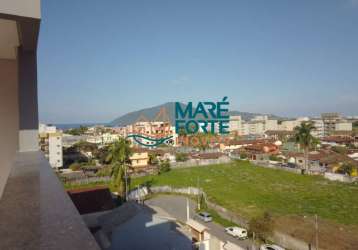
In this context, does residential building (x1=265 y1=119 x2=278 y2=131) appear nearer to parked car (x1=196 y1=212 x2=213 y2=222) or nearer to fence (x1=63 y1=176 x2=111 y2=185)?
fence (x1=63 y1=176 x2=111 y2=185)

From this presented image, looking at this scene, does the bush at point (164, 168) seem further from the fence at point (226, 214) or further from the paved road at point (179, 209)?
the paved road at point (179, 209)

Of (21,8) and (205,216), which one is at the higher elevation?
(21,8)

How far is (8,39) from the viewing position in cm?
257

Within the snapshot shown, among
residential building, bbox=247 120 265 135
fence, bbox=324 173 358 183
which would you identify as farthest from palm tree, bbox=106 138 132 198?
residential building, bbox=247 120 265 135

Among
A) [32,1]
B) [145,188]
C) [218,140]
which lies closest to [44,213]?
[32,1]

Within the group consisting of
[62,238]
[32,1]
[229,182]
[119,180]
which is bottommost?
[229,182]

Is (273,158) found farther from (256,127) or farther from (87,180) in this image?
(256,127)

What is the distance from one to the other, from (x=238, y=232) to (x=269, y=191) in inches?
283

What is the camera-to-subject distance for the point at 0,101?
338cm

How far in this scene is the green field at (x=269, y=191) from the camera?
12.8 m

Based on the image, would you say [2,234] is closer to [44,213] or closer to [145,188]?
[44,213]

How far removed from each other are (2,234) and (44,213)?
156 mm

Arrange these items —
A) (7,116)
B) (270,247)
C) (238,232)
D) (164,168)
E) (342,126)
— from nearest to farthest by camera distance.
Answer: (7,116), (270,247), (238,232), (164,168), (342,126)

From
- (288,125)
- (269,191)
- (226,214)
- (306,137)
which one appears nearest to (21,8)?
(226,214)
